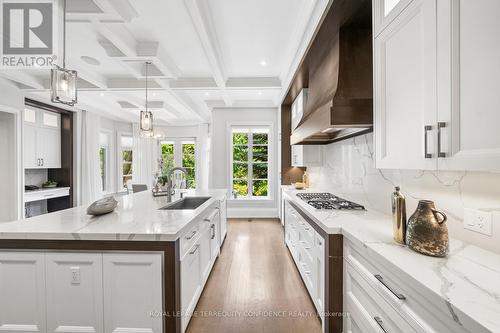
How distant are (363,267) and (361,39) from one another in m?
1.73

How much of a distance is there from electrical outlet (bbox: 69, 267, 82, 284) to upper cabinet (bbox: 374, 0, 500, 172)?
203 centimetres

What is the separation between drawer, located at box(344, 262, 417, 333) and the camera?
3.28 feet

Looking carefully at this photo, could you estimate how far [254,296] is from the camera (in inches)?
88.3

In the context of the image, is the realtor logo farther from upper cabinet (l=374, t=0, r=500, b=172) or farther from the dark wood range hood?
upper cabinet (l=374, t=0, r=500, b=172)

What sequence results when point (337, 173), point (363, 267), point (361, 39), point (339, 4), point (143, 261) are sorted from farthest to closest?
point (337, 173) < point (361, 39) < point (339, 4) < point (143, 261) < point (363, 267)

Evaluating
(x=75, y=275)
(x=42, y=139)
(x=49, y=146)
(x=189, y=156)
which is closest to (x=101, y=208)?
(x=75, y=275)

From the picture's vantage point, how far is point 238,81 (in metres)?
4.16

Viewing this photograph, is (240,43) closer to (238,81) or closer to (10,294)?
(238,81)

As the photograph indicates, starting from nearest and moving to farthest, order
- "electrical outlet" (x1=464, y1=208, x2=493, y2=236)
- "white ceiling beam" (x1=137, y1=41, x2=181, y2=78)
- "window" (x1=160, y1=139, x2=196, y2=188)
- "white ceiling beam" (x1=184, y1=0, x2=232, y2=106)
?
1. "electrical outlet" (x1=464, y1=208, x2=493, y2=236)
2. "white ceiling beam" (x1=184, y1=0, x2=232, y2=106)
3. "white ceiling beam" (x1=137, y1=41, x2=181, y2=78)
4. "window" (x1=160, y1=139, x2=196, y2=188)

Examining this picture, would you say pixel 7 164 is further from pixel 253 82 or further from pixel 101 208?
pixel 253 82

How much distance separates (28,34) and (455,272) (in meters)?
4.15

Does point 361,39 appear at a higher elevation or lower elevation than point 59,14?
lower

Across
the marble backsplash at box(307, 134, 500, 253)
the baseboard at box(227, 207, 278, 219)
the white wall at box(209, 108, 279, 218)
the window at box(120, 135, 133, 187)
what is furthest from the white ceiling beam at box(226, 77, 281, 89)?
the window at box(120, 135, 133, 187)

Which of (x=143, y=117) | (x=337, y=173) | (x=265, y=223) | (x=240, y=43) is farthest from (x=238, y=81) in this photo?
(x=265, y=223)
